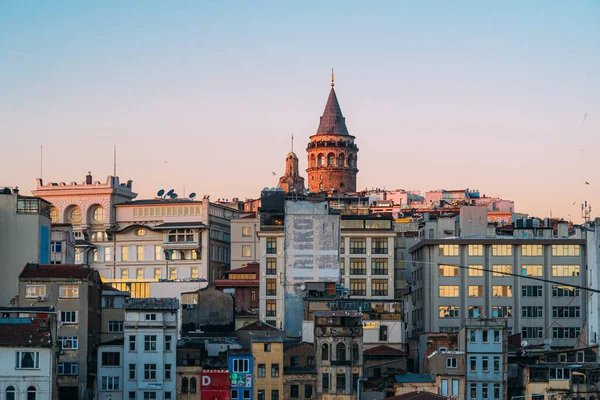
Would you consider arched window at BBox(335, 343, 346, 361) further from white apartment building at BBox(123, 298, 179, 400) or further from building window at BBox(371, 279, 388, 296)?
building window at BBox(371, 279, 388, 296)

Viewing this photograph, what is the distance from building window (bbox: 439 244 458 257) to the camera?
12644 cm

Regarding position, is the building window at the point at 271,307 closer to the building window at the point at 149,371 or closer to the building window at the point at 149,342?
the building window at the point at 149,342

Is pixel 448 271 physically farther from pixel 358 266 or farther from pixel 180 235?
pixel 180 235

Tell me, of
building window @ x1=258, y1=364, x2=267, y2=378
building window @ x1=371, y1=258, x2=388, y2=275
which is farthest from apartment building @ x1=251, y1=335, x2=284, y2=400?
building window @ x1=371, y1=258, x2=388, y2=275

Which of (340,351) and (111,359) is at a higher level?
(340,351)

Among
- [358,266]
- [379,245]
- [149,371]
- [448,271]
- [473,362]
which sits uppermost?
[379,245]

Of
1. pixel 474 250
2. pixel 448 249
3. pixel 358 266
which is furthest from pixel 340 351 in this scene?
pixel 358 266

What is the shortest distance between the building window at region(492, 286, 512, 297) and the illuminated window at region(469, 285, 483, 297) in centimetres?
109

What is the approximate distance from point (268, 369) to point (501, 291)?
102 feet

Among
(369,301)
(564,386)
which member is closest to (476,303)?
(369,301)

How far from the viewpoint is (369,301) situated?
115 metres

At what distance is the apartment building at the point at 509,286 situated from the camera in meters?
123

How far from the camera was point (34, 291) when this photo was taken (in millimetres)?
102562

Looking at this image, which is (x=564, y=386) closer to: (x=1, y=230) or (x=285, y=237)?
(x=285, y=237)
